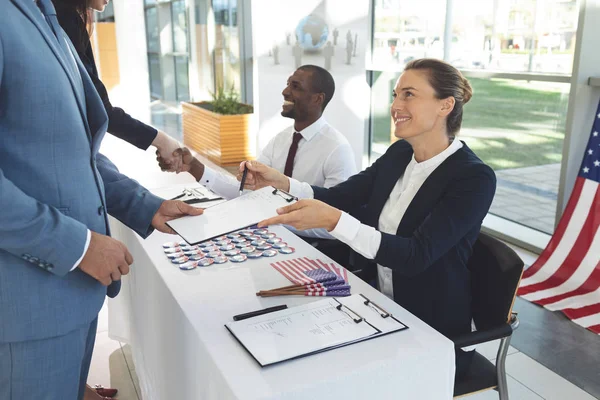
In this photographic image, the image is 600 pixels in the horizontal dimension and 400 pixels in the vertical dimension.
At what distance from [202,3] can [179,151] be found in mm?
8917

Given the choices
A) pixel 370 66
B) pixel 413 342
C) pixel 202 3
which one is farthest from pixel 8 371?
pixel 202 3

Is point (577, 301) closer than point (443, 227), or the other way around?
point (443, 227)

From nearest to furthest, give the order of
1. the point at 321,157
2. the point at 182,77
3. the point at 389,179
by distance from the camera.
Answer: the point at 389,179 < the point at 321,157 < the point at 182,77

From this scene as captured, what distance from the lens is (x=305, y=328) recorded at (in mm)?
1442

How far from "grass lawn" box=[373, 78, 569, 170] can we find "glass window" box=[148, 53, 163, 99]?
35.6ft

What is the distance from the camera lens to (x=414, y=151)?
6.80 feet

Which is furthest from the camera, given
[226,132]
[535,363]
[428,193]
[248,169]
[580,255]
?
[226,132]

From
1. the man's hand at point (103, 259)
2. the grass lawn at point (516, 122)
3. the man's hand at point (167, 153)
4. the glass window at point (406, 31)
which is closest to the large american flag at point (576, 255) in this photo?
the grass lawn at point (516, 122)

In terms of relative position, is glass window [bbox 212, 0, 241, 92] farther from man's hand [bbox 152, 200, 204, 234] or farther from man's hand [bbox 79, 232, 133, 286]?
man's hand [bbox 79, 232, 133, 286]

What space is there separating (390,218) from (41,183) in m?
1.28

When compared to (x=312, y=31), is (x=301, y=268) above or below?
below

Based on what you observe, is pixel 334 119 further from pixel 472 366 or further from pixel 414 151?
pixel 472 366

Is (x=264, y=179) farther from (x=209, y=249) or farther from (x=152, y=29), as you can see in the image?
(x=152, y=29)

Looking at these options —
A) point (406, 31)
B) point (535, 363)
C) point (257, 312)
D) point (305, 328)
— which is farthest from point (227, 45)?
point (305, 328)
